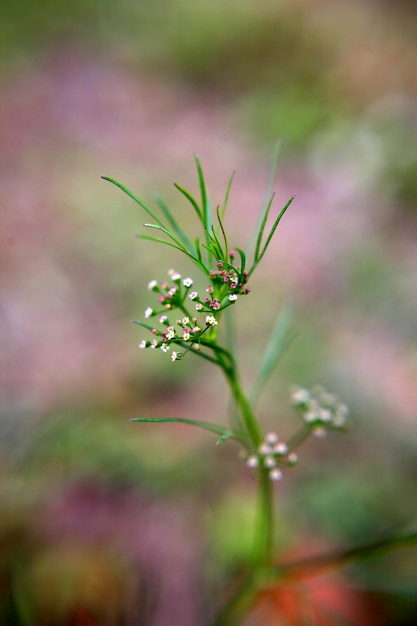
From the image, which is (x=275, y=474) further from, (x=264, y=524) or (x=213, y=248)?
(x=213, y=248)

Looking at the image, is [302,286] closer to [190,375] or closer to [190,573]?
[190,375]

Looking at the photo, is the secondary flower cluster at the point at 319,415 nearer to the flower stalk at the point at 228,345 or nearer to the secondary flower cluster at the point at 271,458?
the flower stalk at the point at 228,345

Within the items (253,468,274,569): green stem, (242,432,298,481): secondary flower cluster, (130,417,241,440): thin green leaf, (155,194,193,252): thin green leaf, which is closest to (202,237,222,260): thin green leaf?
(155,194,193,252): thin green leaf

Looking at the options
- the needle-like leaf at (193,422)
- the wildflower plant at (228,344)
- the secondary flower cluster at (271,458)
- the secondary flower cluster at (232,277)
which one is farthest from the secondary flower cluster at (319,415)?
the secondary flower cluster at (232,277)

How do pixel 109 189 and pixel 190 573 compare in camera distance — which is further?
pixel 109 189

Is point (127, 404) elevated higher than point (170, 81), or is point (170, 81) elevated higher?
point (170, 81)

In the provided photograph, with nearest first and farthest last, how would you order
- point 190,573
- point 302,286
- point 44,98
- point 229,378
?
point 229,378 < point 190,573 < point 302,286 < point 44,98

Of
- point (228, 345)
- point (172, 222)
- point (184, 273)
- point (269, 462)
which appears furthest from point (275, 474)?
point (184, 273)

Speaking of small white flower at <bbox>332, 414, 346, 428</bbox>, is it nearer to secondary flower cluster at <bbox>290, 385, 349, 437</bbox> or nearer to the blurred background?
secondary flower cluster at <bbox>290, 385, 349, 437</bbox>

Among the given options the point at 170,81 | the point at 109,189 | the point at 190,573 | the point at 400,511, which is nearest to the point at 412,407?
the point at 400,511
